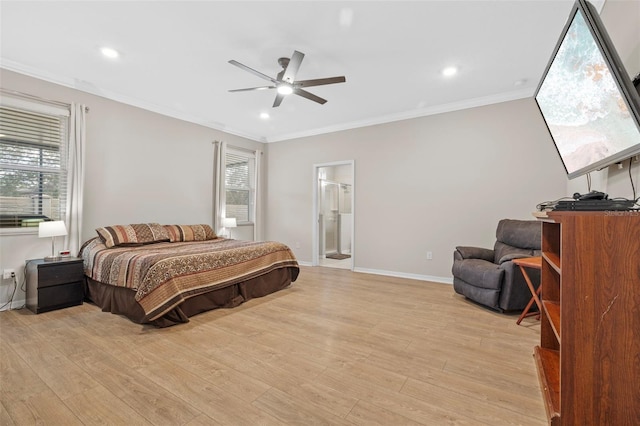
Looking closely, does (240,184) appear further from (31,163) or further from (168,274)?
(168,274)

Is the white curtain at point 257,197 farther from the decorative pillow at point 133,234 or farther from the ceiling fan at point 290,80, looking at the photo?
the ceiling fan at point 290,80

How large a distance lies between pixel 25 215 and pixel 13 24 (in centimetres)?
202

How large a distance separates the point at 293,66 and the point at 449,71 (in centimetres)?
190

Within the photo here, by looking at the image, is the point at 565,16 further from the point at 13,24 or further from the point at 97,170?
the point at 97,170

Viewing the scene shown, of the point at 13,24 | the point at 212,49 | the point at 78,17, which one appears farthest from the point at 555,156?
the point at 13,24

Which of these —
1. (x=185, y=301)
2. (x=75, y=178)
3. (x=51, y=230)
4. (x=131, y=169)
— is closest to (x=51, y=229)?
(x=51, y=230)

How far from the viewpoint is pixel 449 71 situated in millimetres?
3383

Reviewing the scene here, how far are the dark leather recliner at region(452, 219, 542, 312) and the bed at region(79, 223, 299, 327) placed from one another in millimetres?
2297

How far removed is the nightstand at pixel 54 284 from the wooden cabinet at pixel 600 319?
438 cm

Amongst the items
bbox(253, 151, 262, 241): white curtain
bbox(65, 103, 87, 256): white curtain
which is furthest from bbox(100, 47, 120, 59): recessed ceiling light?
bbox(253, 151, 262, 241): white curtain

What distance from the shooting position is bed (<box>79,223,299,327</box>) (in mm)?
2695

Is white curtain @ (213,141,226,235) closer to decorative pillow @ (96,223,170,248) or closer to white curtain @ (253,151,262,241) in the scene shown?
white curtain @ (253,151,262,241)

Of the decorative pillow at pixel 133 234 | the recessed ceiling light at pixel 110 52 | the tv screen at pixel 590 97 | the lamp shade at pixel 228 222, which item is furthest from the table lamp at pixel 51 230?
the tv screen at pixel 590 97

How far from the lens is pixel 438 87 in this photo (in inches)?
151
